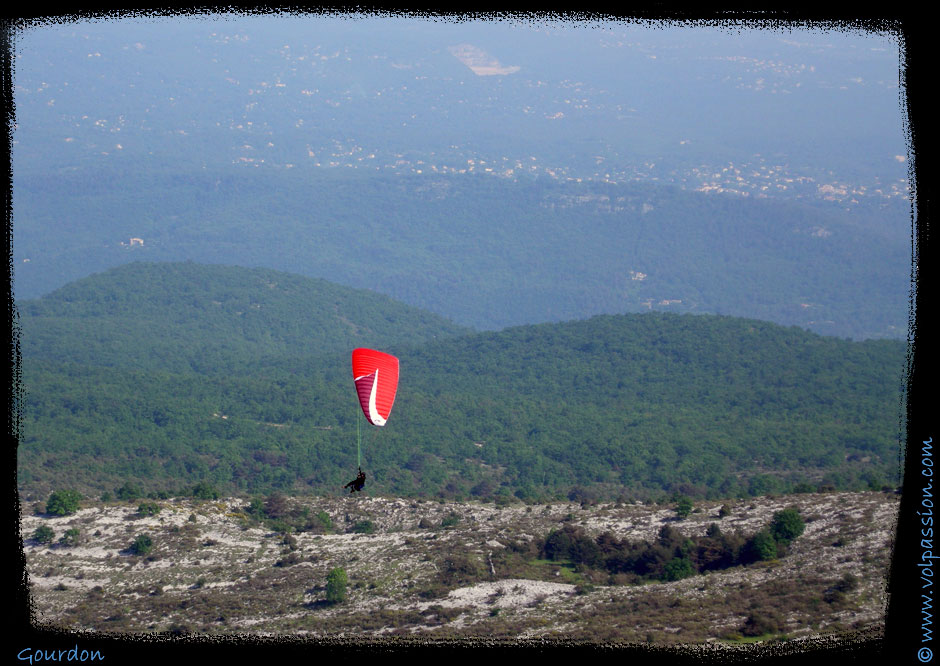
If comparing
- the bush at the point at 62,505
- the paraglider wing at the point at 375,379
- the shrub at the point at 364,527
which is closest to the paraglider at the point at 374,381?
the paraglider wing at the point at 375,379

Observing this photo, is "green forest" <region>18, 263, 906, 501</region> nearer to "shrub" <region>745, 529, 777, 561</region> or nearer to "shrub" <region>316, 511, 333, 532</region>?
"shrub" <region>745, 529, 777, 561</region>

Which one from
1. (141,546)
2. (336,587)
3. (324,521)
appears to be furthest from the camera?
(324,521)

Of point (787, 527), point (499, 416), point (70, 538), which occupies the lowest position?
point (499, 416)

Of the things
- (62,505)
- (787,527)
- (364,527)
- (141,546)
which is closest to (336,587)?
(364,527)

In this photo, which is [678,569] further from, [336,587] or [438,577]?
[336,587]

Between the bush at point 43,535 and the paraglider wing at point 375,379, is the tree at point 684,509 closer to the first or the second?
the paraglider wing at point 375,379

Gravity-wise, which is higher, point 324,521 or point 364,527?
point 364,527

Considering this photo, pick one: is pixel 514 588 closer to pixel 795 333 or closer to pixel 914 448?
pixel 914 448
